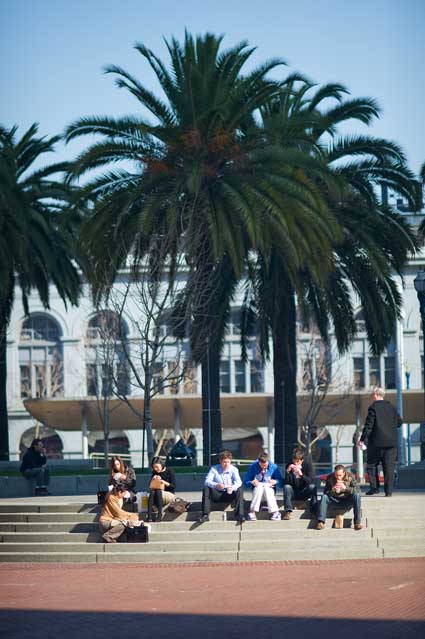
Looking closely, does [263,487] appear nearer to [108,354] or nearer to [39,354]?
[108,354]

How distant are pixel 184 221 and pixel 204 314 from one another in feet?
8.48

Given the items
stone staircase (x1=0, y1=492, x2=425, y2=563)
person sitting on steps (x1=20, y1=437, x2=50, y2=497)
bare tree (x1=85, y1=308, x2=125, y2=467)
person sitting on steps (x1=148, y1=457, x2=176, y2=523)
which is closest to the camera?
stone staircase (x1=0, y1=492, x2=425, y2=563)

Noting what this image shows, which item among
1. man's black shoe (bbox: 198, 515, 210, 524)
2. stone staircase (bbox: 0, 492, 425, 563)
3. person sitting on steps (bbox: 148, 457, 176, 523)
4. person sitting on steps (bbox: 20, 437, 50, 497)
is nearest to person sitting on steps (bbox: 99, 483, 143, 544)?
stone staircase (bbox: 0, 492, 425, 563)

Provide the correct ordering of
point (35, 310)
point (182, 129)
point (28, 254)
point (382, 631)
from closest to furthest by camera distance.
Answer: point (382, 631) < point (182, 129) < point (28, 254) < point (35, 310)

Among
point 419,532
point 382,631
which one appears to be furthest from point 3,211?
point 382,631

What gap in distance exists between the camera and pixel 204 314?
100 feet

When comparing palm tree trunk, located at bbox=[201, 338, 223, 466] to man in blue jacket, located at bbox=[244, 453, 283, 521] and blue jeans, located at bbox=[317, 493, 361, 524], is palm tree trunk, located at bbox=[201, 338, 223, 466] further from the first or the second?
blue jeans, located at bbox=[317, 493, 361, 524]

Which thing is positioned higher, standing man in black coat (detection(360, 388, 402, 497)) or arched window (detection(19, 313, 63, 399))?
arched window (detection(19, 313, 63, 399))

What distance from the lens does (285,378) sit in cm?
3164

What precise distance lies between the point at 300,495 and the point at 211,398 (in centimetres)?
1214

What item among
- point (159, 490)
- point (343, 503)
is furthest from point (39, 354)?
point (343, 503)

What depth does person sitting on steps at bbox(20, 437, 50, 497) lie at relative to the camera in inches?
1041

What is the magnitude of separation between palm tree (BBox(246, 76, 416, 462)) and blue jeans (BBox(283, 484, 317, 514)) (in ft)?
35.0

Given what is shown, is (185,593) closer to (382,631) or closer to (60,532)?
→ (382,631)
